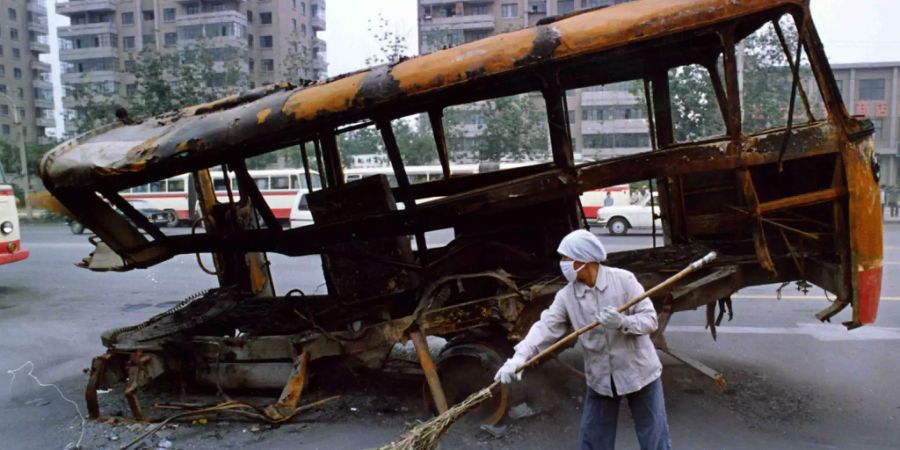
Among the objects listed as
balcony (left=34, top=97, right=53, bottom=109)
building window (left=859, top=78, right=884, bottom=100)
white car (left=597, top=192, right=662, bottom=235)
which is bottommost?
white car (left=597, top=192, right=662, bottom=235)

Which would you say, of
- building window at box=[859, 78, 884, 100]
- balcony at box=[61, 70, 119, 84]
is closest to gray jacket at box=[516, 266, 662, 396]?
building window at box=[859, 78, 884, 100]

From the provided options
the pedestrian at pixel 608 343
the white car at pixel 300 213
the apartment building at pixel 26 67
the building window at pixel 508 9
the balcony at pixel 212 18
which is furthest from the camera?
the apartment building at pixel 26 67

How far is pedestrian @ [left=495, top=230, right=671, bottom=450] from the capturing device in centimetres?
306

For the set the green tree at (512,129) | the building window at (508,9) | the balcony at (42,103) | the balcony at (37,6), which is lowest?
the green tree at (512,129)

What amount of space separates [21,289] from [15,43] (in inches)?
2496

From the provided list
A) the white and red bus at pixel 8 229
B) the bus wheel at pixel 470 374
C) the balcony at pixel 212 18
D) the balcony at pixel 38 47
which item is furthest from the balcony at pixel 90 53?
the bus wheel at pixel 470 374

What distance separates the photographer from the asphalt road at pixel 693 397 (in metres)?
4.35

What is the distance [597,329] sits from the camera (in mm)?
3182

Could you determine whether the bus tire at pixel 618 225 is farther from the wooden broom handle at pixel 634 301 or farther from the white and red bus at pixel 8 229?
the wooden broom handle at pixel 634 301

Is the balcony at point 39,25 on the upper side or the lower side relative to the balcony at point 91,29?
upper

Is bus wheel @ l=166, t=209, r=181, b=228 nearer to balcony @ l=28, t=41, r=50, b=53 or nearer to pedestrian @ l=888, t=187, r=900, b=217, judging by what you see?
pedestrian @ l=888, t=187, r=900, b=217

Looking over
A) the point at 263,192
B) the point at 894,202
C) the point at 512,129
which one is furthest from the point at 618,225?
the point at 263,192

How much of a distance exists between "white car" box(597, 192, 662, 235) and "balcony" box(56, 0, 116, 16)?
5218 centimetres

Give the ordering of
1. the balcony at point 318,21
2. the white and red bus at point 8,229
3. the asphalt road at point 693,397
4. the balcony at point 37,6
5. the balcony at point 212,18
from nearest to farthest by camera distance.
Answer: the asphalt road at point 693,397, the white and red bus at point 8,229, the balcony at point 212,18, the balcony at point 318,21, the balcony at point 37,6
